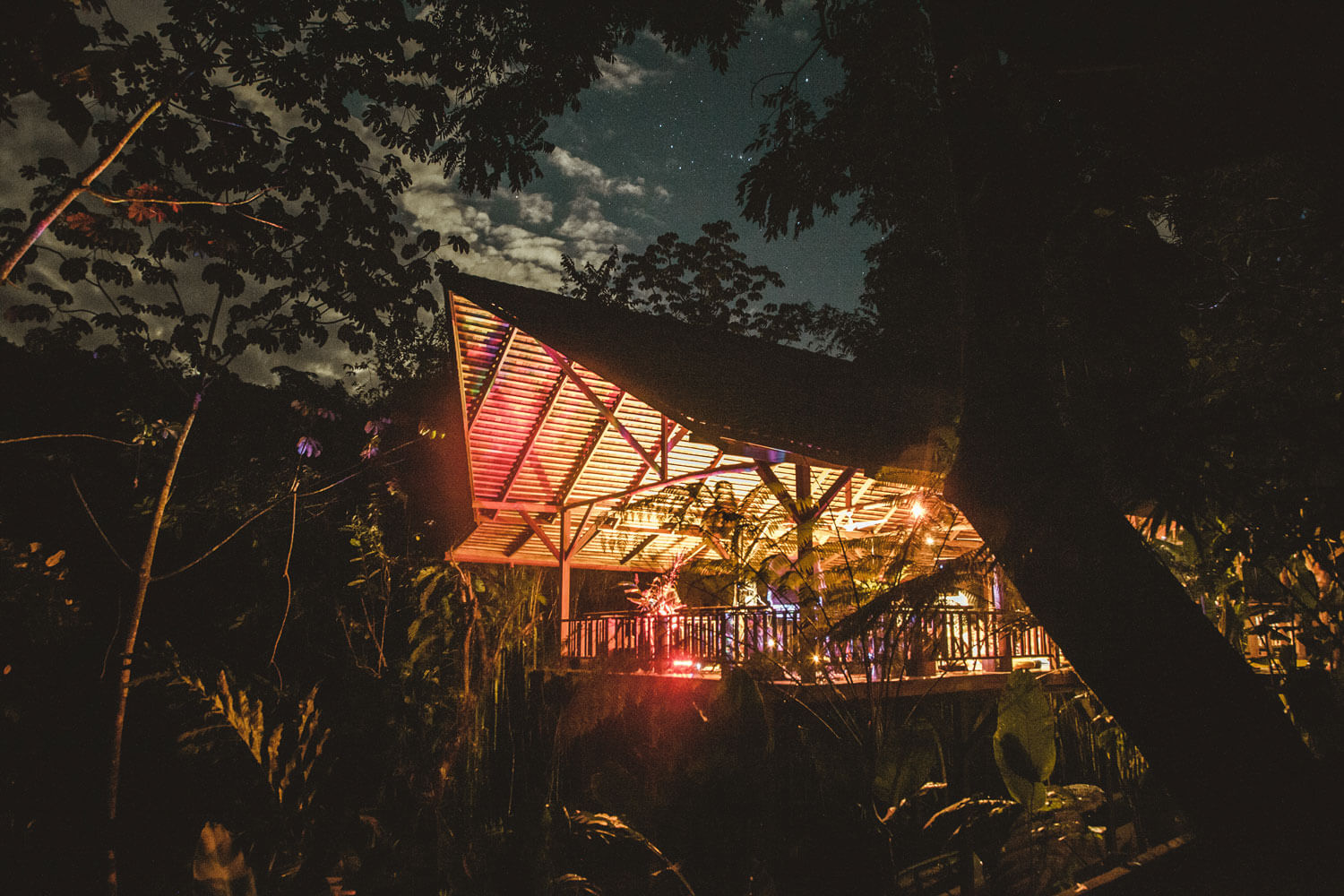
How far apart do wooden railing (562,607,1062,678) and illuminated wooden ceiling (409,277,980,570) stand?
0.72 meters

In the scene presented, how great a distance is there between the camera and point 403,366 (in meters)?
21.6

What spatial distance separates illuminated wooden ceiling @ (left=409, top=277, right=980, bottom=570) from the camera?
6340 mm

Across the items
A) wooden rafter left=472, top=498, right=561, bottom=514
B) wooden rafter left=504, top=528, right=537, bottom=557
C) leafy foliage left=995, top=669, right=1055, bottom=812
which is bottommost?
leafy foliage left=995, top=669, right=1055, bottom=812

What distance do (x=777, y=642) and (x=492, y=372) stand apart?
5786 millimetres

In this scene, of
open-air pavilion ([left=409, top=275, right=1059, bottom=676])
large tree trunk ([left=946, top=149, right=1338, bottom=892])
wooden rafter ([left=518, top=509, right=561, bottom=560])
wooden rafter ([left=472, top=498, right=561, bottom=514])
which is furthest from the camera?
wooden rafter ([left=518, top=509, right=561, bottom=560])

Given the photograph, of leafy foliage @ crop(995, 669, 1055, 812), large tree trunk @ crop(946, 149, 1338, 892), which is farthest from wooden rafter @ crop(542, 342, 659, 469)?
large tree trunk @ crop(946, 149, 1338, 892)

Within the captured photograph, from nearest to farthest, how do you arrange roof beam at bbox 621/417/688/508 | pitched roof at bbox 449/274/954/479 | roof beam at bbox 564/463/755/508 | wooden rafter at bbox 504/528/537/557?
pitched roof at bbox 449/274/954/479
roof beam at bbox 564/463/755/508
roof beam at bbox 621/417/688/508
wooden rafter at bbox 504/528/537/557

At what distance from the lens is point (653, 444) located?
35.7ft

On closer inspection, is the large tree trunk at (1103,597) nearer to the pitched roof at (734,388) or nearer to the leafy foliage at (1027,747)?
the leafy foliage at (1027,747)

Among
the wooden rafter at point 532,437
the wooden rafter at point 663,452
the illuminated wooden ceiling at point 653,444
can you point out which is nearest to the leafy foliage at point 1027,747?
the illuminated wooden ceiling at point 653,444

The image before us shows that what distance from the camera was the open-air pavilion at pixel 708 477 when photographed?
5.66 metres

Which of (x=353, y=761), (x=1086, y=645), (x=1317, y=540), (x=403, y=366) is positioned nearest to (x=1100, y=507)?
(x=1086, y=645)

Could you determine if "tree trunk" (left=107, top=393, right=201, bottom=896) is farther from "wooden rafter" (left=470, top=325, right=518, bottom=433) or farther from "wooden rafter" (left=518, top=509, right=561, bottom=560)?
"wooden rafter" (left=518, top=509, right=561, bottom=560)

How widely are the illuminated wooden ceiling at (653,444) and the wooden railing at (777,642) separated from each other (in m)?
0.72
